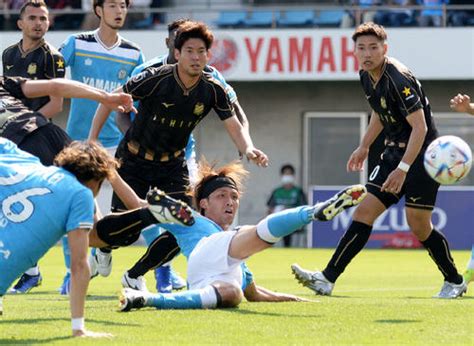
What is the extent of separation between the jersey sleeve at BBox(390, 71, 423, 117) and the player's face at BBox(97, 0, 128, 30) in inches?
118

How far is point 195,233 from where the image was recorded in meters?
8.80

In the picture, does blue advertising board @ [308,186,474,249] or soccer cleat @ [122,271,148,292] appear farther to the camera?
blue advertising board @ [308,186,474,249]

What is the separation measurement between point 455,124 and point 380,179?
1593 centimetres

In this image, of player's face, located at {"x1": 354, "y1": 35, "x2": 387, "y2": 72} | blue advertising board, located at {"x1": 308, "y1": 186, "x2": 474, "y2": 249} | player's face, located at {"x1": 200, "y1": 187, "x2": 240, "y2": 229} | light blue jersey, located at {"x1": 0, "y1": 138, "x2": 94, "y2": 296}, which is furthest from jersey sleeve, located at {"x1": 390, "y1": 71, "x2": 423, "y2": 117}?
blue advertising board, located at {"x1": 308, "y1": 186, "x2": 474, "y2": 249}

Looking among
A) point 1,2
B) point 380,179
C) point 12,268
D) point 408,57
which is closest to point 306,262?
point 380,179

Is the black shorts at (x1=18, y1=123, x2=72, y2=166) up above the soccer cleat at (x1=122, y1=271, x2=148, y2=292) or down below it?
above

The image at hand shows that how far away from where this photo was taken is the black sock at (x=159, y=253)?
31.5 feet

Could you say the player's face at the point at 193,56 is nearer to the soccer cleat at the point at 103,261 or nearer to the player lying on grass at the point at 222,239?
the player lying on grass at the point at 222,239

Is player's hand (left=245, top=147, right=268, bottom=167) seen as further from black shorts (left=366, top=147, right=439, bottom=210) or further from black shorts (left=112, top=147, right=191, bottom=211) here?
black shorts (left=366, top=147, right=439, bottom=210)

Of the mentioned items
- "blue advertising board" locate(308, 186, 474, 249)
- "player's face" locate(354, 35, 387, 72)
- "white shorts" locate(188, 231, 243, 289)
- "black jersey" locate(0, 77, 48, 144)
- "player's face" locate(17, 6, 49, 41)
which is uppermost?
"player's face" locate(17, 6, 49, 41)

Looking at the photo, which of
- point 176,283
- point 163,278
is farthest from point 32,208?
point 176,283

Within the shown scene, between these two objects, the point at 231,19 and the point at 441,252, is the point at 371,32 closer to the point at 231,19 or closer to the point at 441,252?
the point at 441,252

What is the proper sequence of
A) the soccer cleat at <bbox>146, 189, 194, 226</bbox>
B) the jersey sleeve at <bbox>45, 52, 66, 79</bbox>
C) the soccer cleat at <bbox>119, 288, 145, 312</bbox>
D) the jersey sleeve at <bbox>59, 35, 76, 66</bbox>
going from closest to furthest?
the soccer cleat at <bbox>146, 189, 194, 226</bbox> < the soccer cleat at <bbox>119, 288, 145, 312</bbox> < the jersey sleeve at <bbox>45, 52, 66, 79</bbox> < the jersey sleeve at <bbox>59, 35, 76, 66</bbox>

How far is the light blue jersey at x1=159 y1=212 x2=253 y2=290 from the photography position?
346 inches
